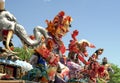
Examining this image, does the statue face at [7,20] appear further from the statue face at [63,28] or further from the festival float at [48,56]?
the statue face at [63,28]

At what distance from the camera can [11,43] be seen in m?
7.85

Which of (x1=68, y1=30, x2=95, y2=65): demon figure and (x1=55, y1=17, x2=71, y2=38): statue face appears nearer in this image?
(x1=55, y1=17, x2=71, y2=38): statue face

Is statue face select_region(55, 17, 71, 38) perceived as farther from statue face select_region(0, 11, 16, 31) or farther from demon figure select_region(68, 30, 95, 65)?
demon figure select_region(68, 30, 95, 65)

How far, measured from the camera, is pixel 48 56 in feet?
22.1

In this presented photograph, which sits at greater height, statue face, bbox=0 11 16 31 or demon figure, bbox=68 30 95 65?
statue face, bbox=0 11 16 31

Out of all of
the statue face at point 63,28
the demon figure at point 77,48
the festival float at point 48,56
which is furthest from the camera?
the demon figure at point 77,48

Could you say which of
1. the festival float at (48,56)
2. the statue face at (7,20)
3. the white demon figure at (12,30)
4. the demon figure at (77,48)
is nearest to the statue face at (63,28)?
the festival float at (48,56)

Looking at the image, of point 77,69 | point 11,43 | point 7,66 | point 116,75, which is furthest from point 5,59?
point 116,75

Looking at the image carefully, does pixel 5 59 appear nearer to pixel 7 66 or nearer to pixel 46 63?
pixel 7 66

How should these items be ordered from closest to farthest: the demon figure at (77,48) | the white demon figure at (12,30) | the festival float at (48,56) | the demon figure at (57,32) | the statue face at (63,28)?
the festival float at (48,56) → the demon figure at (57,32) → the white demon figure at (12,30) → the statue face at (63,28) → the demon figure at (77,48)

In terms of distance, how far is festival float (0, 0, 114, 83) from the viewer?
661 centimetres

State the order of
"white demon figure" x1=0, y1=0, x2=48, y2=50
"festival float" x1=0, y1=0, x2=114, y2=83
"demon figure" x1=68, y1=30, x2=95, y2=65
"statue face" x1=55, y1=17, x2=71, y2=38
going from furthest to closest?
"demon figure" x1=68, y1=30, x2=95, y2=65 → "statue face" x1=55, y1=17, x2=71, y2=38 → "white demon figure" x1=0, y1=0, x2=48, y2=50 → "festival float" x1=0, y1=0, x2=114, y2=83

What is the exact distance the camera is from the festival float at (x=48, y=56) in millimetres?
6605

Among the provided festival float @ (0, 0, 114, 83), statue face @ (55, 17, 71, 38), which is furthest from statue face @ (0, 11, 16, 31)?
statue face @ (55, 17, 71, 38)
